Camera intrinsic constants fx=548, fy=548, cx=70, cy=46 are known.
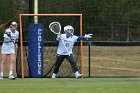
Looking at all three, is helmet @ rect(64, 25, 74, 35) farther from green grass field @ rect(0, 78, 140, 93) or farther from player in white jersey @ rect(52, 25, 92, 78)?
green grass field @ rect(0, 78, 140, 93)

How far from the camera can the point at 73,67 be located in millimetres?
17125

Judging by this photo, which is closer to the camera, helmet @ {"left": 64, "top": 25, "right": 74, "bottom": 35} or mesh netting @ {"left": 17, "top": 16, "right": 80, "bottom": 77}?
helmet @ {"left": 64, "top": 25, "right": 74, "bottom": 35}

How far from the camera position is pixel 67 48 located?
677 inches

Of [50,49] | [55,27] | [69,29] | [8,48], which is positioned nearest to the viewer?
[8,48]

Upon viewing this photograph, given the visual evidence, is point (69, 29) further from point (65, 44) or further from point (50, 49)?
point (50, 49)

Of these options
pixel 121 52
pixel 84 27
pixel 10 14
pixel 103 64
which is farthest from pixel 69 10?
pixel 121 52

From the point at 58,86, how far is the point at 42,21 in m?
5.12

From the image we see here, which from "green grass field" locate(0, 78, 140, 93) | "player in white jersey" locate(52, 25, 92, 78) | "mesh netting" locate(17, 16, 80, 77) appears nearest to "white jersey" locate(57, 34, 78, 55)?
"player in white jersey" locate(52, 25, 92, 78)

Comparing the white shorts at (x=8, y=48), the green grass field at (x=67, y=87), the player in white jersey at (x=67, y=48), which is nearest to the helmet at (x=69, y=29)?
the player in white jersey at (x=67, y=48)

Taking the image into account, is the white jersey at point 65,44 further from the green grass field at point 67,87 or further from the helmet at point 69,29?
the green grass field at point 67,87

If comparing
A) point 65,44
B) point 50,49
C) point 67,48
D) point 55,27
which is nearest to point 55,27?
point 55,27

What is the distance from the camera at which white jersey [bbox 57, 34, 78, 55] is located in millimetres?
17172

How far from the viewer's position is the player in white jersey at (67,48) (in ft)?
56.1

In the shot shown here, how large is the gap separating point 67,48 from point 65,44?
14 cm
